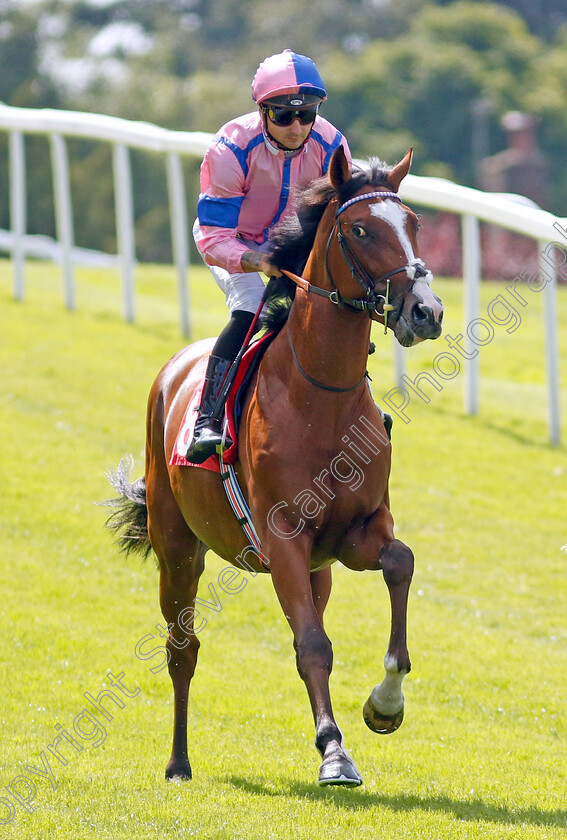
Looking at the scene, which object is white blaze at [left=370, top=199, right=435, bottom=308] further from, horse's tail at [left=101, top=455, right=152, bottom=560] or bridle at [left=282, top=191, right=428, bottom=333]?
horse's tail at [left=101, top=455, right=152, bottom=560]

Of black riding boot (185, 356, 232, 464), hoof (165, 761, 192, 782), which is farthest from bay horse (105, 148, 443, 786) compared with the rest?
hoof (165, 761, 192, 782)

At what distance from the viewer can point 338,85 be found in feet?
145

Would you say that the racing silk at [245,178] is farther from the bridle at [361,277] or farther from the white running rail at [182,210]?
the white running rail at [182,210]

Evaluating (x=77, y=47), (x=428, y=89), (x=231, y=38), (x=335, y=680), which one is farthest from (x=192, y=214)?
(x=335, y=680)

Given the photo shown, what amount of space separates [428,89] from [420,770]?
41.9 metres

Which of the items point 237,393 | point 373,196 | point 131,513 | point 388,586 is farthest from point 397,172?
point 131,513

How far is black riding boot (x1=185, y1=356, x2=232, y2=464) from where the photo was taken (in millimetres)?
5594

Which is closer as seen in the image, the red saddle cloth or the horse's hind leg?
the red saddle cloth

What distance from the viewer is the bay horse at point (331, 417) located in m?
4.66

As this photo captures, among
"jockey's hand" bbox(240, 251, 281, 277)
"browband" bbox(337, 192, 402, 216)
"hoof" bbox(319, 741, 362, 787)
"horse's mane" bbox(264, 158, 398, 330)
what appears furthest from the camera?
"jockey's hand" bbox(240, 251, 281, 277)

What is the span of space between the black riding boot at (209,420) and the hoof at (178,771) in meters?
1.61

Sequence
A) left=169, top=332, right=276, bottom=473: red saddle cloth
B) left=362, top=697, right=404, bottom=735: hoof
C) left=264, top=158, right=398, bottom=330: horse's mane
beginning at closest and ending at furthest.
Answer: left=264, top=158, right=398, bottom=330: horse's mane < left=362, top=697, right=404, bottom=735: hoof < left=169, top=332, right=276, bottom=473: red saddle cloth

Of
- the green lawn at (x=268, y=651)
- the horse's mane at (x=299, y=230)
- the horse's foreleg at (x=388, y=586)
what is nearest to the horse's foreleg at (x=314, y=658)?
the horse's foreleg at (x=388, y=586)

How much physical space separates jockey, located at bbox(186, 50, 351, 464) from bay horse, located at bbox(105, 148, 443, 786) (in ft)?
0.81
